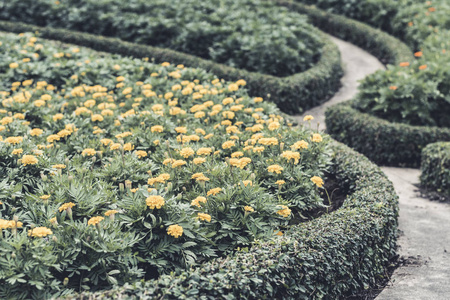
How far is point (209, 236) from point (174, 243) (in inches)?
11.6

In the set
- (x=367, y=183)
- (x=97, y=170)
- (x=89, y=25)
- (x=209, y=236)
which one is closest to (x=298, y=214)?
(x=367, y=183)

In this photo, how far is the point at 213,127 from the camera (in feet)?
20.8

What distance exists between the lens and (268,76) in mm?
9883

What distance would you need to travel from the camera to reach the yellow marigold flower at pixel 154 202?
4.02 m

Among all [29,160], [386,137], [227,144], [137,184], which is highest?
[227,144]

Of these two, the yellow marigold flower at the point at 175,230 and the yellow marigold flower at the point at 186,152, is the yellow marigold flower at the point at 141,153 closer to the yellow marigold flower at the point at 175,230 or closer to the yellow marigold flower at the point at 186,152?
the yellow marigold flower at the point at 186,152

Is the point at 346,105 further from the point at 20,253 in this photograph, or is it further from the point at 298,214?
the point at 20,253

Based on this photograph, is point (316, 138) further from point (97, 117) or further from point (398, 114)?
point (398, 114)

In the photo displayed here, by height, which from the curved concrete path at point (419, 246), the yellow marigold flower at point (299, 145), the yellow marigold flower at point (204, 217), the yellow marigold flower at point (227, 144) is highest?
the yellow marigold flower at point (299, 145)

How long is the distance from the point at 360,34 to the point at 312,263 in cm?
1126

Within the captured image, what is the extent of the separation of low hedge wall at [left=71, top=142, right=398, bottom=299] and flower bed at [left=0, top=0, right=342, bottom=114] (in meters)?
4.12

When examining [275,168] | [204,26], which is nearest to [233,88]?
[275,168]

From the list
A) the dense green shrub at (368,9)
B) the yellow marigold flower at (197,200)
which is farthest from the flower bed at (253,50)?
the yellow marigold flower at (197,200)

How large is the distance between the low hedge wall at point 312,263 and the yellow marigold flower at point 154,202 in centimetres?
55
